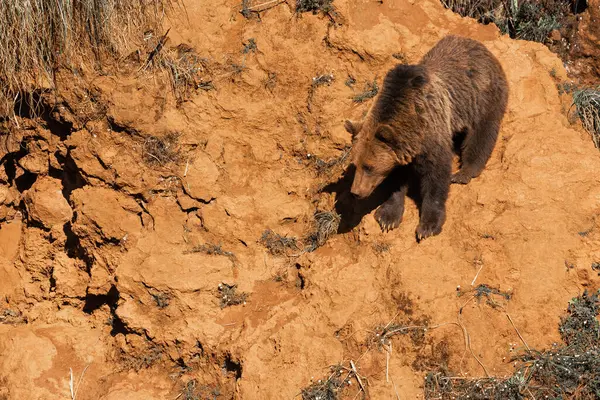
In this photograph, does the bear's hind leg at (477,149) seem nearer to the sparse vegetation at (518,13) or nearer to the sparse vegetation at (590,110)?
the sparse vegetation at (590,110)

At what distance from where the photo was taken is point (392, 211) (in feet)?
19.6

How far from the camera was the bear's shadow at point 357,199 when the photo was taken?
6.08 m

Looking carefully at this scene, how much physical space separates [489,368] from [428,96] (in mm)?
2150

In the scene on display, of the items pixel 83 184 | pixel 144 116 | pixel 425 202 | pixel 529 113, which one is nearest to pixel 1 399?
pixel 83 184

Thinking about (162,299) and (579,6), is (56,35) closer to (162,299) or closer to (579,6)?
(162,299)

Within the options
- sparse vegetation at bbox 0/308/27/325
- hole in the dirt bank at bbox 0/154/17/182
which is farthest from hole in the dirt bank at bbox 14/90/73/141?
sparse vegetation at bbox 0/308/27/325

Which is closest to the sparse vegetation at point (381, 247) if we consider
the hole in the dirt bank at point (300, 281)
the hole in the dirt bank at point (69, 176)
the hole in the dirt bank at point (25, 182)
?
the hole in the dirt bank at point (300, 281)

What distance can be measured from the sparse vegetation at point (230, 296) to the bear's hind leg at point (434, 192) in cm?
160

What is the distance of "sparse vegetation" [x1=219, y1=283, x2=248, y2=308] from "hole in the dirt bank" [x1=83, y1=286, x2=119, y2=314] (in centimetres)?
98

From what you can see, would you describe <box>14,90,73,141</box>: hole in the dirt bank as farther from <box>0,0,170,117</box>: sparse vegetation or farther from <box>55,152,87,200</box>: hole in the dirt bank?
<box>55,152,87,200</box>: hole in the dirt bank

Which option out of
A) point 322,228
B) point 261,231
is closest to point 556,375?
point 322,228

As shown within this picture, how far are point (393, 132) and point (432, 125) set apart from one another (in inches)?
16.6

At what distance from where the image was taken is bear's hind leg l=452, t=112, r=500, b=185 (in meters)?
6.11

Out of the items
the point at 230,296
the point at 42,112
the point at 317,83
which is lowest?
the point at 230,296
